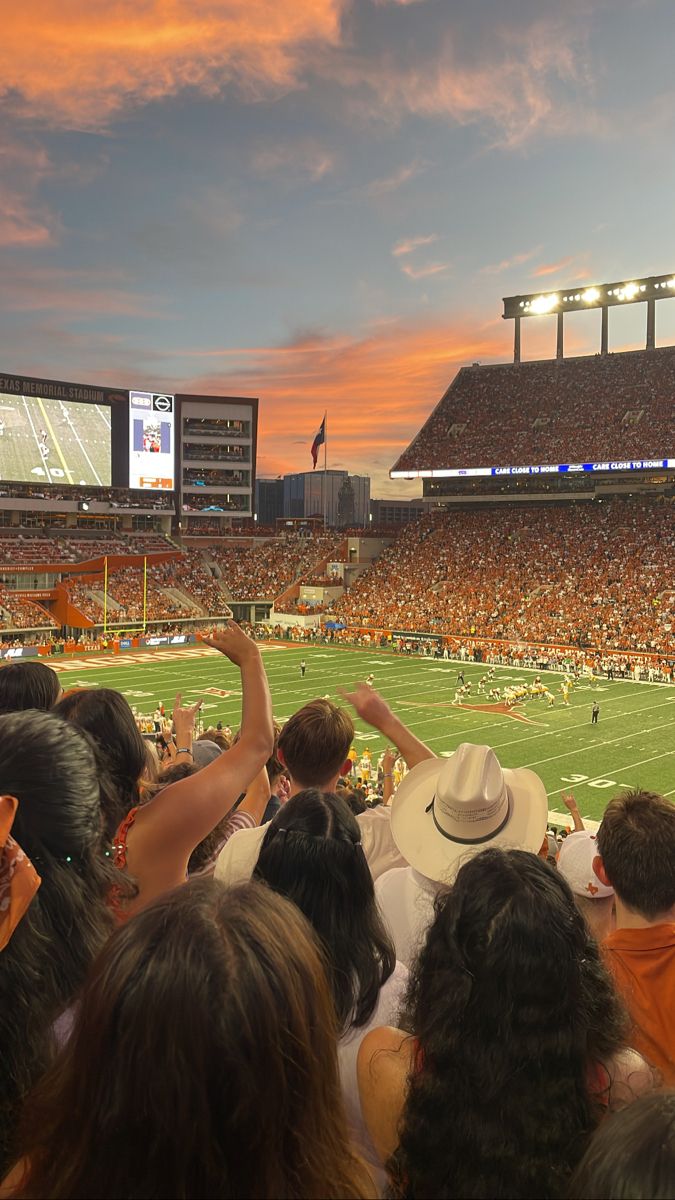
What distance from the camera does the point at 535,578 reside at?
4888 cm

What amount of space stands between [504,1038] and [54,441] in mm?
57577

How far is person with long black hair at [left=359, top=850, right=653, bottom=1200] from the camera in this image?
5.58 ft

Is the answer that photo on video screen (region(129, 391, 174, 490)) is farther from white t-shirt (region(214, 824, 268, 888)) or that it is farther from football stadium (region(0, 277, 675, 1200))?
white t-shirt (region(214, 824, 268, 888))

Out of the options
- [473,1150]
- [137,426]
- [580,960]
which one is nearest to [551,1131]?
[473,1150]

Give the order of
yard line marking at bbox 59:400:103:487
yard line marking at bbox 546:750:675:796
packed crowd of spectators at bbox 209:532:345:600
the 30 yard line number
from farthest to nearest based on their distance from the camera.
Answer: packed crowd of spectators at bbox 209:532:345:600
yard line marking at bbox 59:400:103:487
the 30 yard line number
yard line marking at bbox 546:750:675:796

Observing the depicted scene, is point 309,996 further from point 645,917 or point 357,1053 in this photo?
point 645,917

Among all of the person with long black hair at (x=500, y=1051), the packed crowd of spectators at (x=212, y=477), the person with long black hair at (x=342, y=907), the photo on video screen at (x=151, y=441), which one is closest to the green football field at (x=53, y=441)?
the photo on video screen at (x=151, y=441)

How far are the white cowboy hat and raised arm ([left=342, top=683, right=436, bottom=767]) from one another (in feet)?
3.25

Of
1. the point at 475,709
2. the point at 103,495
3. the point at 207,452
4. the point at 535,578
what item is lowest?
the point at 475,709

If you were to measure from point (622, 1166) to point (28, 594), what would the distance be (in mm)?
49525

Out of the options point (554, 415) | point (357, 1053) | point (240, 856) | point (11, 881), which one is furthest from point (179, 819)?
point (554, 415)

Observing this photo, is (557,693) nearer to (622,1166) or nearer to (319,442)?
(622,1166)

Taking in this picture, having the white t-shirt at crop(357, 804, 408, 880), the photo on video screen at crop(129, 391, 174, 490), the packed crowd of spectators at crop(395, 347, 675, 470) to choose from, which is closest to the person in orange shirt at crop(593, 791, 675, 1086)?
the white t-shirt at crop(357, 804, 408, 880)

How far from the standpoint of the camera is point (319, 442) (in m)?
63.2
